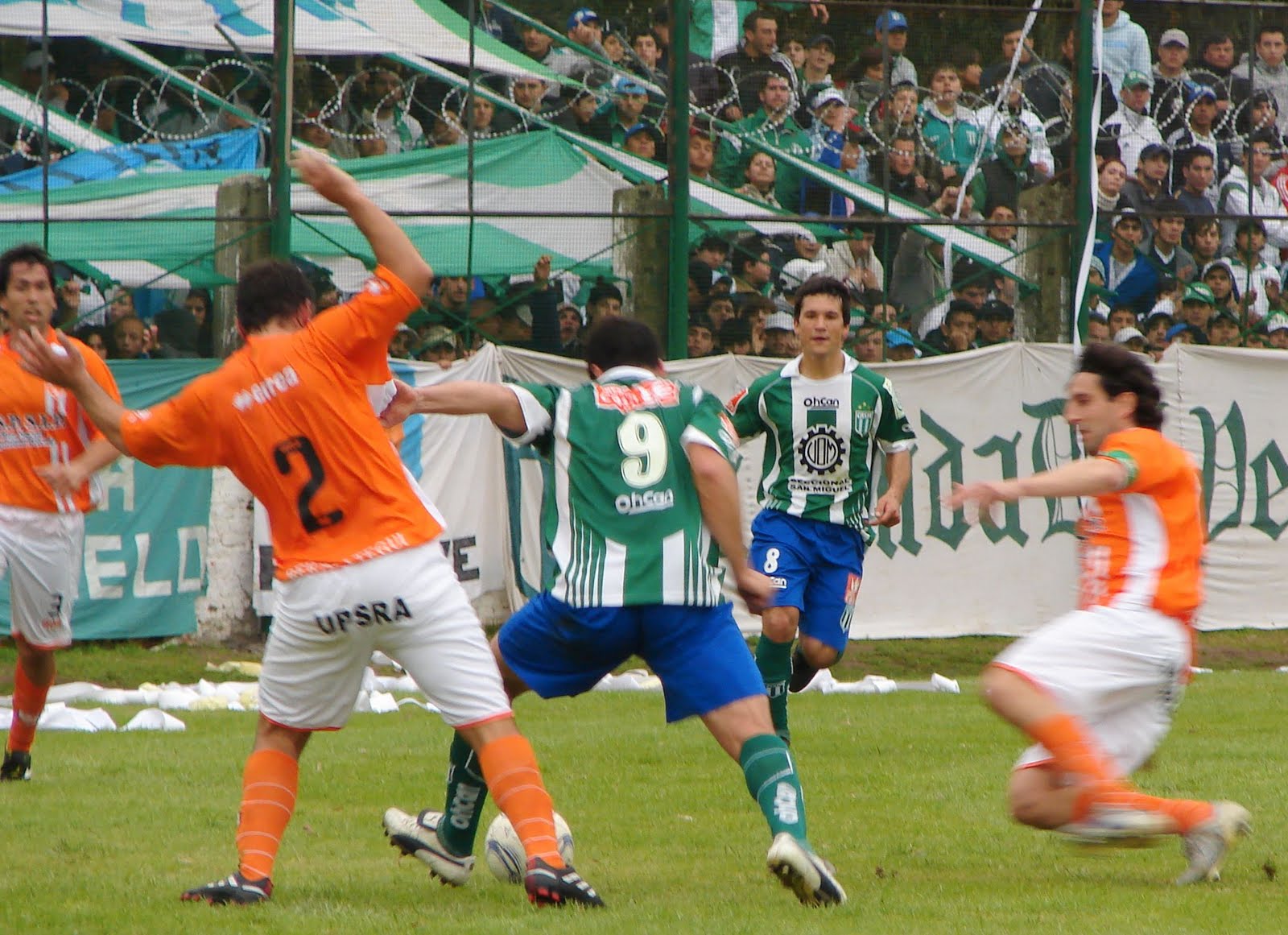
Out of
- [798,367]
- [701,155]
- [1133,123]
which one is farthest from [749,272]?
[798,367]

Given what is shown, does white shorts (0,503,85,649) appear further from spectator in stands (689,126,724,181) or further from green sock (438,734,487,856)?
spectator in stands (689,126,724,181)

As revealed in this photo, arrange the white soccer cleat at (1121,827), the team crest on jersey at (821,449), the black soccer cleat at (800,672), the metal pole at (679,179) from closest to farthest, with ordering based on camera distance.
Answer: the white soccer cleat at (1121,827), the team crest on jersey at (821,449), the black soccer cleat at (800,672), the metal pole at (679,179)

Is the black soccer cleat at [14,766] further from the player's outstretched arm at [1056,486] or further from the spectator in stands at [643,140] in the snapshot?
the spectator in stands at [643,140]

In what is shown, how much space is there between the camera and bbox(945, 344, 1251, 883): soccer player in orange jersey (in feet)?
17.7

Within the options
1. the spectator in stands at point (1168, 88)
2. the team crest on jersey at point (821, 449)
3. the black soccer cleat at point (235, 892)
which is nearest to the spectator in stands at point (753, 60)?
the spectator in stands at point (1168, 88)

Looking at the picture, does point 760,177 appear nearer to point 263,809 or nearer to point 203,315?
point 203,315

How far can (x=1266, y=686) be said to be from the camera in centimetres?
1200

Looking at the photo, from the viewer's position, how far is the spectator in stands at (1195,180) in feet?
55.0

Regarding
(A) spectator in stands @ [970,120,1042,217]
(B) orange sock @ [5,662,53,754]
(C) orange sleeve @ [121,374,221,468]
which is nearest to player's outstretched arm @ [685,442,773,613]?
Result: (C) orange sleeve @ [121,374,221,468]

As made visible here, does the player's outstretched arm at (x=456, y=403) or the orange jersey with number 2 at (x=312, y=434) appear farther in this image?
the player's outstretched arm at (x=456, y=403)

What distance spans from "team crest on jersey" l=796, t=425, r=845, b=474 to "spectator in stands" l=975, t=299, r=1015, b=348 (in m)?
8.54

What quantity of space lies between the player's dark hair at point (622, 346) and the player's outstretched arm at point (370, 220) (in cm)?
80

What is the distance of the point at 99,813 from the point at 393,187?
8671mm

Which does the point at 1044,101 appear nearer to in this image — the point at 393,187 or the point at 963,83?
the point at 963,83
